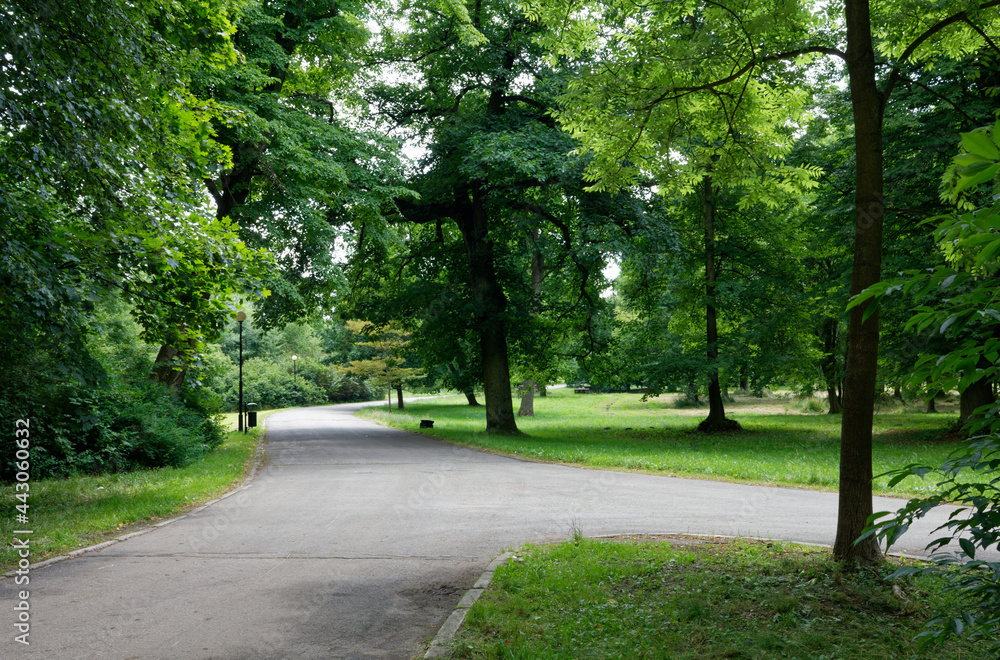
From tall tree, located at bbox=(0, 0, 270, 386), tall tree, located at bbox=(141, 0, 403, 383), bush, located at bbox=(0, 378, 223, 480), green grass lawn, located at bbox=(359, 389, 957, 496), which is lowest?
green grass lawn, located at bbox=(359, 389, 957, 496)

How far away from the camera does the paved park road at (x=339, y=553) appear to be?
15.4ft

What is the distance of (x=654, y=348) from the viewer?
870 inches

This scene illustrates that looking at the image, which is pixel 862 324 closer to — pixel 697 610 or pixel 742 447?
pixel 697 610

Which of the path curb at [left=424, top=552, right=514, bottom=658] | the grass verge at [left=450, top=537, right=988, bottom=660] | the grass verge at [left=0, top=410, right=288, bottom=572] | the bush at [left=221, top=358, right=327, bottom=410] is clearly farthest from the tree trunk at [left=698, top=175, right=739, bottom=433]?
the bush at [left=221, top=358, right=327, bottom=410]

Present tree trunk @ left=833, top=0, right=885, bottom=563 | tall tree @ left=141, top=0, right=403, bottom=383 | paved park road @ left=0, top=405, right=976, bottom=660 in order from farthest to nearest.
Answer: tall tree @ left=141, top=0, right=403, bottom=383, tree trunk @ left=833, top=0, right=885, bottom=563, paved park road @ left=0, top=405, right=976, bottom=660

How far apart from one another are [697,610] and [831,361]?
25797 millimetres

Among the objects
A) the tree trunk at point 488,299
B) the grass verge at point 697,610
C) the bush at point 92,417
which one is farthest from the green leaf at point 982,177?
the tree trunk at point 488,299

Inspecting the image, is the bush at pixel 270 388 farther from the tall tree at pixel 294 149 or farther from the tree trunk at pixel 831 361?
the tree trunk at pixel 831 361

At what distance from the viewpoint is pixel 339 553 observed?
7062 mm

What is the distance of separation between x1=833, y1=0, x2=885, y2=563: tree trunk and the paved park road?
194 centimetres

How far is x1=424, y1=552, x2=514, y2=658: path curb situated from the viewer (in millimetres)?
4215

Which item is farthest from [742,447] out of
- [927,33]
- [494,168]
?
[927,33]

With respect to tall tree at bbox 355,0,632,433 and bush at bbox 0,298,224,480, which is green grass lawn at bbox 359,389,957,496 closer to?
tall tree at bbox 355,0,632,433

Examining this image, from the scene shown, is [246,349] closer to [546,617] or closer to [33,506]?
[33,506]
